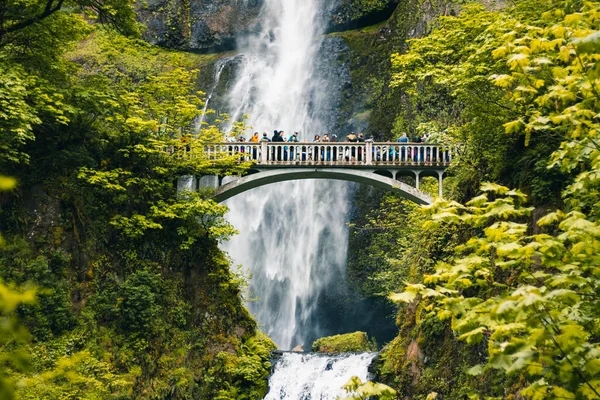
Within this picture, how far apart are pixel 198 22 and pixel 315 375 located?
1052 inches

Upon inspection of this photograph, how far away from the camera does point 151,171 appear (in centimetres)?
2002

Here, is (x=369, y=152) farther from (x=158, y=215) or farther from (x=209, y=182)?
(x=158, y=215)

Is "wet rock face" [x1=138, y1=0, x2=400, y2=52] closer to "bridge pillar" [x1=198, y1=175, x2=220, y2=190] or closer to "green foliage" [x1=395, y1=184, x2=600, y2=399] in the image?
"bridge pillar" [x1=198, y1=175, x2=220, y2=190]

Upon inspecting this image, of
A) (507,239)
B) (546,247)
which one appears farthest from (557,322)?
(507,239)

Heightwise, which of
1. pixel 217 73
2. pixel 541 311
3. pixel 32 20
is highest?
pixel 217 73

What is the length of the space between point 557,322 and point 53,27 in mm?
15797

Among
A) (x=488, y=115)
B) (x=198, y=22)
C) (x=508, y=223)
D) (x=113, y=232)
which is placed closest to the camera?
(x=508, y=223)

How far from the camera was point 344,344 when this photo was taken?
87.9 feet

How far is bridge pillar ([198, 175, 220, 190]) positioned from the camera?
21.0m

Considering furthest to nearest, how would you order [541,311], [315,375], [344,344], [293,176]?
[344,344], [293,176], [315,375], [541,311]

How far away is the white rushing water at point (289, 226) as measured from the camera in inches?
1231

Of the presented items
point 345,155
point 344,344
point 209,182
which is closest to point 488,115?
point 345,155

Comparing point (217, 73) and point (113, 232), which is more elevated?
point (217, 73)

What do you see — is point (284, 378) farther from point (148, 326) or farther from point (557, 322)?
point (557, 322)
